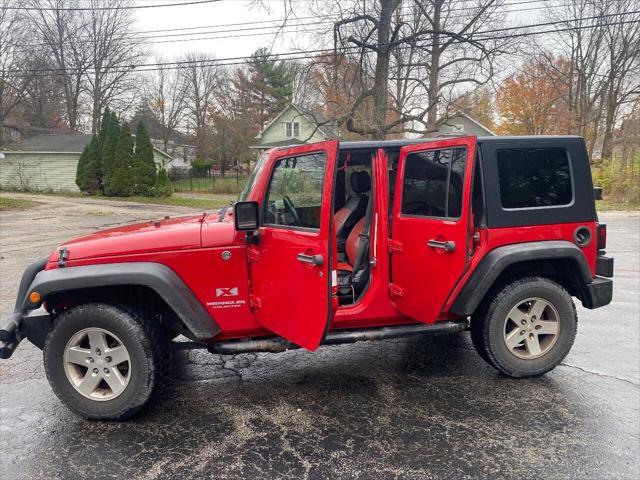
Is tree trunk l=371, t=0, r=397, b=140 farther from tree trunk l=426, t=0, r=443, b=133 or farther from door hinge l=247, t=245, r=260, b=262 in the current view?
door hinge l=247, t=245, r=260, b=262

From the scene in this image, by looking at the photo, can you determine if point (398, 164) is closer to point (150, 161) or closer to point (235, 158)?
point (150, 161)

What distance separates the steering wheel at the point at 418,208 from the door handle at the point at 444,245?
0.83 ft

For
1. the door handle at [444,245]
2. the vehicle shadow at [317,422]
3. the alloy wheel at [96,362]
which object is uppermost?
the door handle at [444,245]

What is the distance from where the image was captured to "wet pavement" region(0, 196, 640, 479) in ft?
8.91

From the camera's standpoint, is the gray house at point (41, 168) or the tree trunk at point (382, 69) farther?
the gray house at point (41, 168)

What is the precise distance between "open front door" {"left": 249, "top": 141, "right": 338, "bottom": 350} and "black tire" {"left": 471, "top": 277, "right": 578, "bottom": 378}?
4.65 ft

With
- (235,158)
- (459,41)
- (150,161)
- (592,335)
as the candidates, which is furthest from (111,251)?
(235,158)

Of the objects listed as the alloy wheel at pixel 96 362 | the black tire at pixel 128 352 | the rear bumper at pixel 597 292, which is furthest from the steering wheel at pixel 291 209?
the rear bumper at pixel 597 292

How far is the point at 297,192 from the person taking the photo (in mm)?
3326

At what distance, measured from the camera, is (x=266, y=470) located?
106 inches

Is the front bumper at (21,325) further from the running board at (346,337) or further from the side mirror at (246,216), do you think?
the side mirror at (246,216)

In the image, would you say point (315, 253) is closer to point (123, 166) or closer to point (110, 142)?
point (123, 166)

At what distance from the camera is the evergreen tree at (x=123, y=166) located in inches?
992

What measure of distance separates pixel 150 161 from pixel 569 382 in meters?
25.5
